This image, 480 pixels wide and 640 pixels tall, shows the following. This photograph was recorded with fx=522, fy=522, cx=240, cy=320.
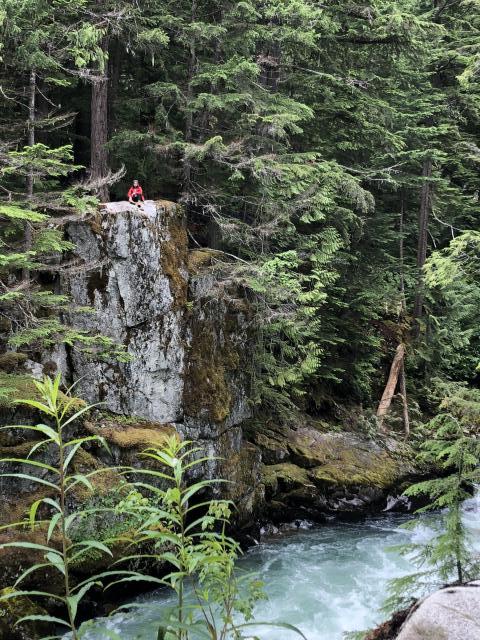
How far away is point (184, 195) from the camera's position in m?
11.4

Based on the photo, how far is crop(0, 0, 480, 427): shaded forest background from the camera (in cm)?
879

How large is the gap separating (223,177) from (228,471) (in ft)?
22.3

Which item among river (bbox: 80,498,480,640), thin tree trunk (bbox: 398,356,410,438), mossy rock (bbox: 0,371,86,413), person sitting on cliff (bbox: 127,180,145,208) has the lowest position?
river (bbox: 80,498,480,640)

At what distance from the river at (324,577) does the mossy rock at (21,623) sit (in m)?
0.74

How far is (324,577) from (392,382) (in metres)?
7.87

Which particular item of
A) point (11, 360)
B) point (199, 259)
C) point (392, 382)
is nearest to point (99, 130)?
point (199, 259)

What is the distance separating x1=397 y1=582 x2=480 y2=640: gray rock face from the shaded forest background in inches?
184

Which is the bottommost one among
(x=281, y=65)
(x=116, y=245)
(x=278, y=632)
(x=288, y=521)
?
(x=288, y=521)

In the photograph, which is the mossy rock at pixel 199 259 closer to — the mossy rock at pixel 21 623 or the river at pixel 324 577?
the river at pixel 324 577

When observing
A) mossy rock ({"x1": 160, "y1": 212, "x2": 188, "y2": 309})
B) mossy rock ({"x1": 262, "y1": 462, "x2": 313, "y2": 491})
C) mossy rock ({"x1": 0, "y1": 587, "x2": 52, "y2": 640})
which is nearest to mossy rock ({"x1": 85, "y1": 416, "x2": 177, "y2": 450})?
mossy rock ({"x1": 160, "y1": 212, "x2": 188, "y2": 309})

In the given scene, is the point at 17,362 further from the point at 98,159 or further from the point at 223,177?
the point at 223,177

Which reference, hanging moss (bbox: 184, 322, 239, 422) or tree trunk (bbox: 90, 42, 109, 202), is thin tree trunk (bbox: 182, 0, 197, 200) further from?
hanging moss (bbox: 184, 322, 239, 422)

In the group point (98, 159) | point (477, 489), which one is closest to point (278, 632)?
point (477, 489)

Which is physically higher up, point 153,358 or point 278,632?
point 153,358
